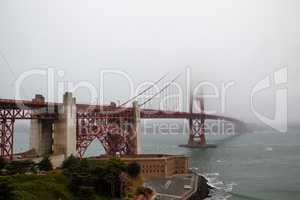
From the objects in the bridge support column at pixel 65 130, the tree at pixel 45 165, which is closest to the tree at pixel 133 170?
the tree at pixel 45 165

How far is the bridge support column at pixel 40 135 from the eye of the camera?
67.4 ft

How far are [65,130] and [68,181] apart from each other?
6.38 metres

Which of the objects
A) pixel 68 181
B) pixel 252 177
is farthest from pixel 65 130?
pixel 252 177

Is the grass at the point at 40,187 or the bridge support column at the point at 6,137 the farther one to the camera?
the bridge support column at the point at 6,137

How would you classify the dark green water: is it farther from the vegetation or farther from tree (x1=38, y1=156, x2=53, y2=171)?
tree (x1=38, y1=156, x2=53, y2=171)

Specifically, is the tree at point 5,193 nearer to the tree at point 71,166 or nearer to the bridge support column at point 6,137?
the tree at point 71,166

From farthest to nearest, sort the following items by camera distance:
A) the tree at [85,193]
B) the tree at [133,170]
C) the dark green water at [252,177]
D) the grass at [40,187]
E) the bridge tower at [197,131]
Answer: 1. the bridge tower at [197,131]
2. the dark green water at [252,177]
3. the tree at [133,170]
4. the tree at [85,193]
5. the grass at [40,187]

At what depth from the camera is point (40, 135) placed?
813 inches

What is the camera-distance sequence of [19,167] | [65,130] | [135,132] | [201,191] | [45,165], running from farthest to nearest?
1. [135,132]
2. [201,191]
3. [65,130]
4. [45,165]
5. [19,167]

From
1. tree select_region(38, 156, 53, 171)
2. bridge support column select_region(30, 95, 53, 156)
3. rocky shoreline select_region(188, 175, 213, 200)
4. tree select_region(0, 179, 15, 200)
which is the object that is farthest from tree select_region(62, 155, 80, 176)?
rocky shoreline select_region(188, 175, 213, 200)

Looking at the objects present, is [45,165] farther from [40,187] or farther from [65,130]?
[40,187]

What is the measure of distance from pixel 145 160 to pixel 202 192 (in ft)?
11.0

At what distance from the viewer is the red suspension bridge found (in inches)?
743

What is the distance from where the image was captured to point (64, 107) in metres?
20.3
